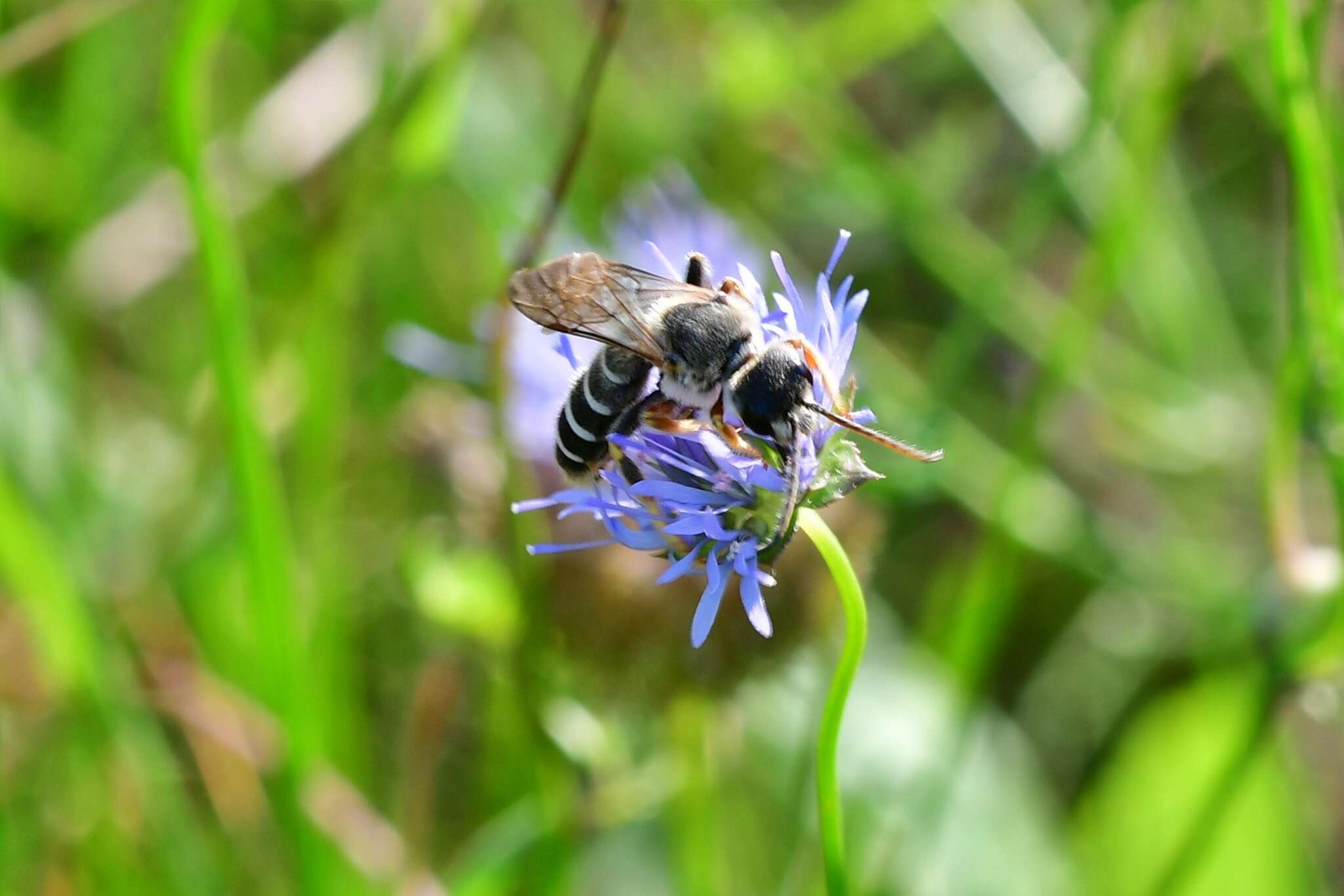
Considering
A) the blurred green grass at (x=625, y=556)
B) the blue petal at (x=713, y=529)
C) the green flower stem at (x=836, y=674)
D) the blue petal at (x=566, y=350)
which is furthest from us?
the blurred green grass at (x=625, y=556)

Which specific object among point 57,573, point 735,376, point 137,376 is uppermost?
point 735,376

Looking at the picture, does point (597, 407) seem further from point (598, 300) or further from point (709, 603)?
point (709, 603)

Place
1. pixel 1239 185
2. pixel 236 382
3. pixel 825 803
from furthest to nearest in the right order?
pixel 1239 185
pixel 236 382
pixel 825 803

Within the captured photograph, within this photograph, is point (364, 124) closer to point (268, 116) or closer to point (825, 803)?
point (268, 116)

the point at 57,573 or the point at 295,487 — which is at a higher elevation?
the point at 57,573

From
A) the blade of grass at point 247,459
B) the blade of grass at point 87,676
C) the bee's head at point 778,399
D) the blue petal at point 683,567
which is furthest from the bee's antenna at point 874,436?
the blade of grass at point 87,676

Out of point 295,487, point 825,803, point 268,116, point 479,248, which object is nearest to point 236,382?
point 825,803

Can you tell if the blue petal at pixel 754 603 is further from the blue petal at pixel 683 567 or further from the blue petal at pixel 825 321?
the blue petal at pixel 825 321
